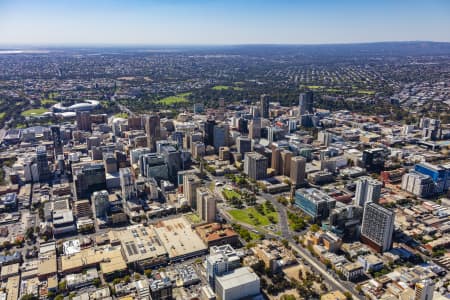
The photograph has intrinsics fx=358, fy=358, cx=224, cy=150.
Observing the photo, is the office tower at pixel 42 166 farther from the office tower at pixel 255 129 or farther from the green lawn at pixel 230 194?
the office tower at pixel 255 129

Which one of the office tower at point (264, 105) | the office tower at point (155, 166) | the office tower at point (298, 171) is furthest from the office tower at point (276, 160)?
the office tower at point (264, 105)

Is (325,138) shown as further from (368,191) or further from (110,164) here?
(110,164)

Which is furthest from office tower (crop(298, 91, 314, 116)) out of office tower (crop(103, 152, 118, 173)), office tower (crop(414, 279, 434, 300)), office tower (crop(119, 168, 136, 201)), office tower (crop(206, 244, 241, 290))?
office tower (crop(414, 279, 434, 300))

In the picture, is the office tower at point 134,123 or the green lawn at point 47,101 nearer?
the office tower at point 134,123

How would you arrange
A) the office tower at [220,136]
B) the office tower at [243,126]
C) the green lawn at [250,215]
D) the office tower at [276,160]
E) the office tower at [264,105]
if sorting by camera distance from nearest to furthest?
the green lawn at [250,215], the office tower at [276,160], the office tower at [220,136], the office tower at [243,126], the office tower at [264,105]

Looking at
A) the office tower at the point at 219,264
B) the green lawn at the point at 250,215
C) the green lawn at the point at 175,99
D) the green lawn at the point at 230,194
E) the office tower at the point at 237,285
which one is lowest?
the green lawn at the point at 250,215

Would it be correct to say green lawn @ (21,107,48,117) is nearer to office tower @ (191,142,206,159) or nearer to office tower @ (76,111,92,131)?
office tower @ (76,111,92,131)
